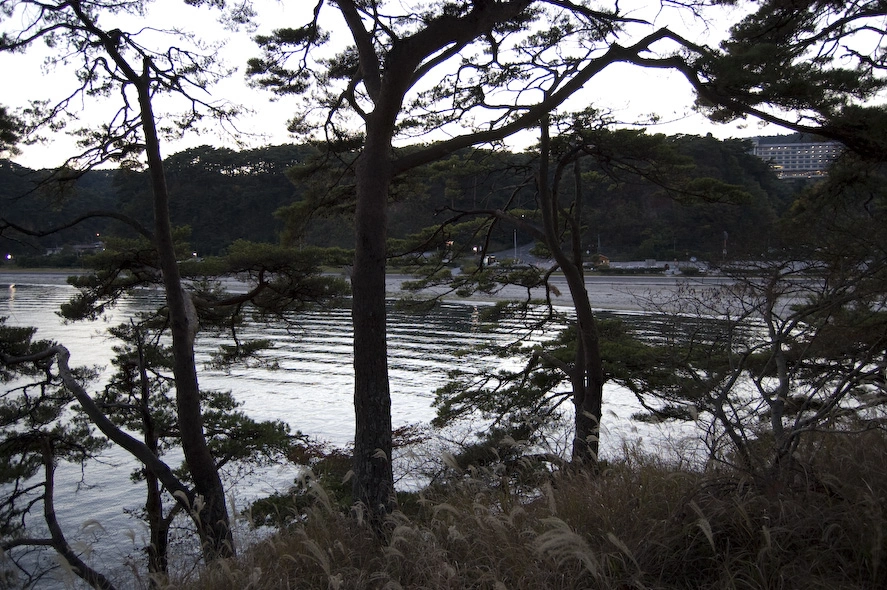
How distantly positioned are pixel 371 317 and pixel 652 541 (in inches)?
142

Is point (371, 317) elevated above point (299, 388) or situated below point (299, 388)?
above

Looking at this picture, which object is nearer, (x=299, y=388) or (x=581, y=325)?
(x=581, y=325)

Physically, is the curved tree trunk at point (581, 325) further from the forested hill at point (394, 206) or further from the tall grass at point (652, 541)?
the forested hill at point (394, 206)

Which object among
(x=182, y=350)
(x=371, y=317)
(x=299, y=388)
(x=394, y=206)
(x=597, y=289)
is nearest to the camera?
(x=371, y=317)

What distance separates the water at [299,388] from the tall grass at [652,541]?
1318 millimetres

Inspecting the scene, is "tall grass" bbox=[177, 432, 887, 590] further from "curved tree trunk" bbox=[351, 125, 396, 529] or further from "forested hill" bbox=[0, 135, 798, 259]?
"forested hill" bbox=[0, 135, 798, 259]

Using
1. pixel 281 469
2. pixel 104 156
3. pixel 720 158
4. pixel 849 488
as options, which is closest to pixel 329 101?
pixel 104 156

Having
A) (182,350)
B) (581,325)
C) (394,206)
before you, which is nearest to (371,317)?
(182,350)

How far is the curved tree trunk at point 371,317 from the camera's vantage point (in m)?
5.73

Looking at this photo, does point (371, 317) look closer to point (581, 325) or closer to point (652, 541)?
point (652, 541)

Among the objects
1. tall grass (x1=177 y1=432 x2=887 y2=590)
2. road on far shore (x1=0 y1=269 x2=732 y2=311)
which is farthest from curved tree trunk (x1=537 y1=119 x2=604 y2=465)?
road on far shore (x1=0 y1=269 x2=732 y2=311)

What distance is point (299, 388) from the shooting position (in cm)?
2109

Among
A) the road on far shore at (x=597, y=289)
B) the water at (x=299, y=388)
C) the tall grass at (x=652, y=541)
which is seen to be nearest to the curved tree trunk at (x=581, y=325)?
the water at (x=299, y=388)

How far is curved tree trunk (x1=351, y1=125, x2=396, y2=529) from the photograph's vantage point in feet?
18.8
